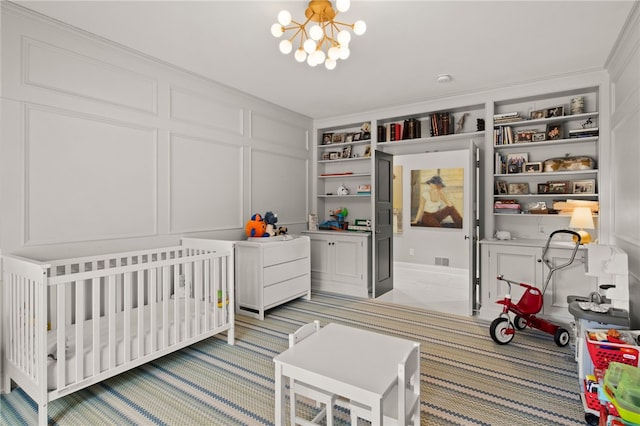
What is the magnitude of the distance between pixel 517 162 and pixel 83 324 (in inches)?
167

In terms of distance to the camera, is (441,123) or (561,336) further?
(441,123)

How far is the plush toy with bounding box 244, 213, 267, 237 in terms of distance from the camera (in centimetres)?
377

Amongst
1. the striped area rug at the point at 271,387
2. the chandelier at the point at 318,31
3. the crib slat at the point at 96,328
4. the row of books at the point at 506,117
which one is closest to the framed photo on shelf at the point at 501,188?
the row of books at the point at 506,117

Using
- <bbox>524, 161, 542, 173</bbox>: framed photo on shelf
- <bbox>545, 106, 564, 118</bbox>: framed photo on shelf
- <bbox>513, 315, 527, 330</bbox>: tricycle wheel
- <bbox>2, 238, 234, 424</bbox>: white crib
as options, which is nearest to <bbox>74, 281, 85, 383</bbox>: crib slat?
<bbox>2, 238, 234, 424</bbox>: white crib

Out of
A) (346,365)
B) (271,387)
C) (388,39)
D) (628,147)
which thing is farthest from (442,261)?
(346,365)

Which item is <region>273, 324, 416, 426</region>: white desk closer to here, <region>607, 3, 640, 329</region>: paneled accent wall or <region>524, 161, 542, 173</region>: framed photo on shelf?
<region>607, 3, 640, 329</region>: paneled accent wall

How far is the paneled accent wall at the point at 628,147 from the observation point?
2.35 meters

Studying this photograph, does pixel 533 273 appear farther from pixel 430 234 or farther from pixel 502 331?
pixel 430 234

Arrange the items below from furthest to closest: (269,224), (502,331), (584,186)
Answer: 1. (269,224)
2. (584,186)
3. (502,331)

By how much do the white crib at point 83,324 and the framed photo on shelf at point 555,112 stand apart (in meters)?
3.53

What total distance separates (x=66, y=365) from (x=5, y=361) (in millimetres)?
600

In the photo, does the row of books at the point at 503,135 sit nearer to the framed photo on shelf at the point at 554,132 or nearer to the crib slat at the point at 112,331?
the framed photo on shelf at the point at 554,132

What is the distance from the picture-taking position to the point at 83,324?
2027 mm

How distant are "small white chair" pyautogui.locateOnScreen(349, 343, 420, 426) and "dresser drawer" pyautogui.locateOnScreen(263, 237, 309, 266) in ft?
6.92
